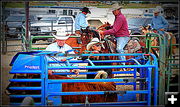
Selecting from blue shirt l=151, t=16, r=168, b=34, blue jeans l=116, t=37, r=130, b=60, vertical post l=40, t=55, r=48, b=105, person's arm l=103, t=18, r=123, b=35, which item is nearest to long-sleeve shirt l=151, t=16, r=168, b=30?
blue shirt l=151, t=16, r=168, b=34

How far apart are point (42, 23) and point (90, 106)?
40.6 ft

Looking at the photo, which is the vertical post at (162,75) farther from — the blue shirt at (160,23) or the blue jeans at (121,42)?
the blue shirt at (160,23)

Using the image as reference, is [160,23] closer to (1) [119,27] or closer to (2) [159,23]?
(2) [159,23]

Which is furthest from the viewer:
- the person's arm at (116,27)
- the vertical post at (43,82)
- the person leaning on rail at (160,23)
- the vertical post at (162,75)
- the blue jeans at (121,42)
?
the person leaning on rail at (160,23)

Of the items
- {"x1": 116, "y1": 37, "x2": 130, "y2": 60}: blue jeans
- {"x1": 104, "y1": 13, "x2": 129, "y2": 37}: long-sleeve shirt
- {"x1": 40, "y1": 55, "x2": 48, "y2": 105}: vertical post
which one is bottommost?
{"x1": 40, "y1": 55, "x2": 48, "y2": 105}: vertical post

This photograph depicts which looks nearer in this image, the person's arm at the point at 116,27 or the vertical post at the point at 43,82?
the vertical post at the point at 43,82

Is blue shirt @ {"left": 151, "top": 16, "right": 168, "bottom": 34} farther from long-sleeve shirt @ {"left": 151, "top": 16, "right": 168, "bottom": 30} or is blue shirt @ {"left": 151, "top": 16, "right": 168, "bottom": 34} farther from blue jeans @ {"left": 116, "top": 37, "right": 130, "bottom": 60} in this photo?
blue jeans @ {"left": 116, "top": 37, "right": 130, "bottom": 60}

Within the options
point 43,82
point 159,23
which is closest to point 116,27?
point 159,23

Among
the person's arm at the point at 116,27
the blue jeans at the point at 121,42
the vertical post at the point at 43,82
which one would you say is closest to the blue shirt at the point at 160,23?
the blue jeans at the point at 121,42

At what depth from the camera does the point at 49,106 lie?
14.6 feet

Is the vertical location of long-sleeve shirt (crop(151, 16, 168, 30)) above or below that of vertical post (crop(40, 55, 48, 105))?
above

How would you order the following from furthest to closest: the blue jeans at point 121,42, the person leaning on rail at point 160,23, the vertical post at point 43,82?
the person leaning on rail at point 160,23 → the blue jeans at point 121,42 → the vertical post at point 43,82

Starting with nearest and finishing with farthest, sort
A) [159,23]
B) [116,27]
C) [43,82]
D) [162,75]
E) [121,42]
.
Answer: [43,82], [162,75], [116,27], [121,42], [159,23]

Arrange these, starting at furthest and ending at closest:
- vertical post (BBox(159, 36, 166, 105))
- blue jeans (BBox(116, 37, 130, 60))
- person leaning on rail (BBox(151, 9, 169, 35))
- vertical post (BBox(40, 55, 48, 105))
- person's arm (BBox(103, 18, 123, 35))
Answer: person leaning on rail (BBox(151, 9, 169, 35)), blue jeans (BBox(116, 37, 130, 60)), person's arm (BBox(103, 18, 123, 35)), vertical post (BBox(159, 36, 166, 105)), vertical post (BBox(40, 55, 48, 105))
